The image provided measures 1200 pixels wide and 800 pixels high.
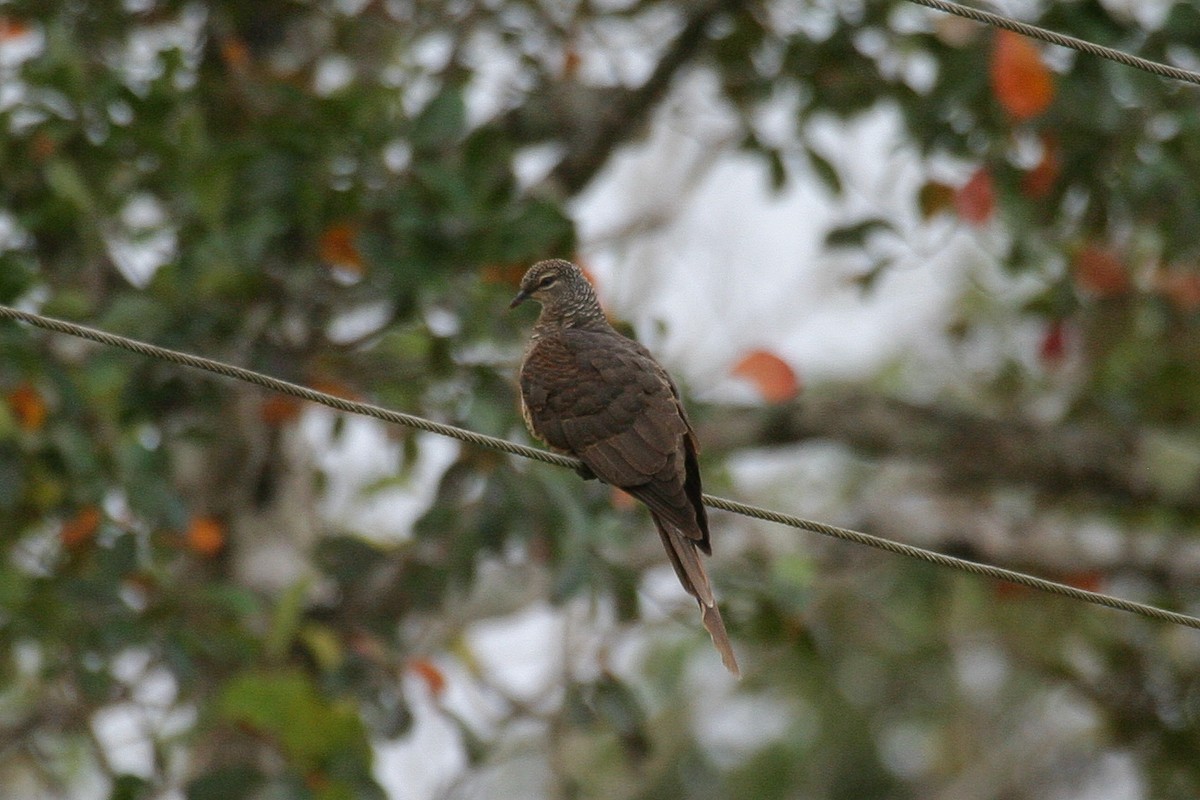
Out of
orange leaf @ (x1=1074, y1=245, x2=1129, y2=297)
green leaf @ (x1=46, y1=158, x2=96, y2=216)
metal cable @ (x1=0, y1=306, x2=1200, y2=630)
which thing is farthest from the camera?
orange leaf @ (x1=1074, y1=245, x2=1129, y2=297)

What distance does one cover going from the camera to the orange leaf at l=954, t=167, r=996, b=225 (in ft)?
19.2

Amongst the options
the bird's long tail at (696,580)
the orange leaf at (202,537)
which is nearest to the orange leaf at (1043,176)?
the bird's long tail at (696,580)

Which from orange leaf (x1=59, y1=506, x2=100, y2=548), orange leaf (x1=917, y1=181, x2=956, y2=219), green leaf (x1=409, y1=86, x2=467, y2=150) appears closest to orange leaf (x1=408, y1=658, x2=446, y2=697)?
orange leaf (x1=59, y1=506, x2=100, y2=548)

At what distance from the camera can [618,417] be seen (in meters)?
3.99

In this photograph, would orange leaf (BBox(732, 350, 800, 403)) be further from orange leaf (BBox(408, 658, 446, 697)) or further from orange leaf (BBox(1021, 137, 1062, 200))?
orange leaf (BBox(408, 658, 446, 697))

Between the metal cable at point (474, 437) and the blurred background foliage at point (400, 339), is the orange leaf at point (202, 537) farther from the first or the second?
the metal cable at point (474, 437)

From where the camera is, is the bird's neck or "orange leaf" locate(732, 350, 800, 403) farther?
"orange leaf" locate(732, 350, 800, 403)

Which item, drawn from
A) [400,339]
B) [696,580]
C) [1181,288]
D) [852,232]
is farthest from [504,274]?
[1181,288]

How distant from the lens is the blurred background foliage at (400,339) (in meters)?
4.98

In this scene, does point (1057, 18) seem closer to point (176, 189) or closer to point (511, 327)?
point (511, 327)

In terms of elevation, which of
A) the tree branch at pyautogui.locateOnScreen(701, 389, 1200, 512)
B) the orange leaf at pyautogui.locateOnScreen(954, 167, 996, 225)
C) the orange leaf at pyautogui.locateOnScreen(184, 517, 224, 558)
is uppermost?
the orange leaf at pyautogui.locateOnScreen(954, 167, 996, 225)

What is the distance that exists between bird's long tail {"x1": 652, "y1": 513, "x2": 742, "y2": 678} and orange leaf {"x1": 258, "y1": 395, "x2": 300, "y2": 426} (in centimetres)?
245

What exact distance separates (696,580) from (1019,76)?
246 cm

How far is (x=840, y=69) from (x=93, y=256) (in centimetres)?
284
